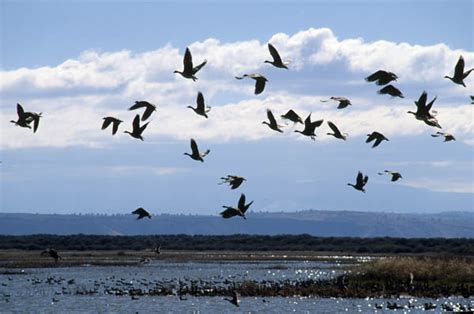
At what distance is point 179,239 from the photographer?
176500mm

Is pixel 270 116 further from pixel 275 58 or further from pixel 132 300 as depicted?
pixel 132 300

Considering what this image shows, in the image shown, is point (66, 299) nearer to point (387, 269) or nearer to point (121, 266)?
point (387, 269)

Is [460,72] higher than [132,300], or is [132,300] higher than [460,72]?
[460,72]

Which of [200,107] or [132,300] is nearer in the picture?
[200,107]

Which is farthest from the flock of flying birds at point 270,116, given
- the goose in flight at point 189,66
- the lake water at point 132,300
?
the lake water at point 132,300

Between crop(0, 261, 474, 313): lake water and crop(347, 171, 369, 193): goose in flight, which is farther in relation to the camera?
crop(0, 261, 474, 313): lake water

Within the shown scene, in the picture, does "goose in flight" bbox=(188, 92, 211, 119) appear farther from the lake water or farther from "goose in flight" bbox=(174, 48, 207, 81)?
the lake water

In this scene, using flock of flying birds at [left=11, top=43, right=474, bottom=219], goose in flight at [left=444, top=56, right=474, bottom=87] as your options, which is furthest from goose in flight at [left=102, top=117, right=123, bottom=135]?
goose in flight at [left=444, top=56, right=474, bottom=87]

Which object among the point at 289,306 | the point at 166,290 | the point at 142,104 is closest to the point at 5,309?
the point at 166,290

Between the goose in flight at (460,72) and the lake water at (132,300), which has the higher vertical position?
the goose in flight at (460,72)

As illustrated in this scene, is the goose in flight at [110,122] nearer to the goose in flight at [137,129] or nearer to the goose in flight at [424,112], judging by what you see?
the goose in flight at [137,129]

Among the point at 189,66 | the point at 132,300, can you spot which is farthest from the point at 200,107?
the point at 132,300

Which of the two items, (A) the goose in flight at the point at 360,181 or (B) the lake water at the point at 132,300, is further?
(B) the lake water at the point at 132,300

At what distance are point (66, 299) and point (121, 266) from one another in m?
38.1
